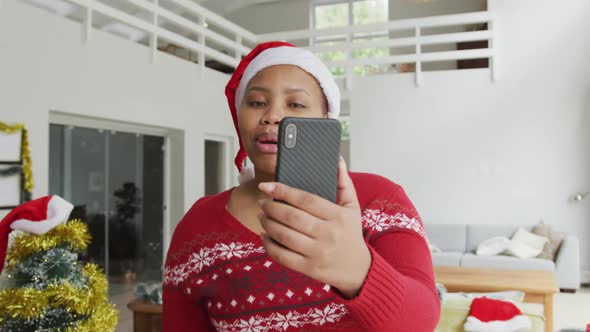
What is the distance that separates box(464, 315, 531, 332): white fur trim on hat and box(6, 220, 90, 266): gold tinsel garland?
1692 millimetres

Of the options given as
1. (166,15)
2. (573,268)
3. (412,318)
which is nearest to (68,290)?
(412,318)

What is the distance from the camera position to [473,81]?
275 inches

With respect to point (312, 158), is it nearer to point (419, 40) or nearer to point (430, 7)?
point (419, 40)

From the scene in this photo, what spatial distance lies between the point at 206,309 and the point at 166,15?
17.7 feet

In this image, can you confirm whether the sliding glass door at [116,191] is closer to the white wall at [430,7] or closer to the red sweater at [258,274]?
the red sweater at [258,274]

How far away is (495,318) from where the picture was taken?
7.84ft

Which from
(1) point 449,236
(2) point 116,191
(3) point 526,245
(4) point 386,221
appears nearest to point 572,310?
(3) point 526,245

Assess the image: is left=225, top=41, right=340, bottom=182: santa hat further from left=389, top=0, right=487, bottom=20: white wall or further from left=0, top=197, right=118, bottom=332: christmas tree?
left=389, top=0, right=487, bottom=20: white wall

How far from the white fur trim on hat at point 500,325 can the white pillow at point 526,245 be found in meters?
3.79

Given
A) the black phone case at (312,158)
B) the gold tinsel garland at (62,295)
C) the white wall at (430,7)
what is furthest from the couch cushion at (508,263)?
the black phone case at (312,158)

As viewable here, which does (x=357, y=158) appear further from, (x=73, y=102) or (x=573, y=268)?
(x=73, y=102)

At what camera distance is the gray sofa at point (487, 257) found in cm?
577

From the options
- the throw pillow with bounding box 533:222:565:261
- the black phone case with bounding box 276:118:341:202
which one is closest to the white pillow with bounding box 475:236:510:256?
the throw pillow with bounding box 533:222:565:261

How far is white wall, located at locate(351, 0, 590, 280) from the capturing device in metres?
6.63
